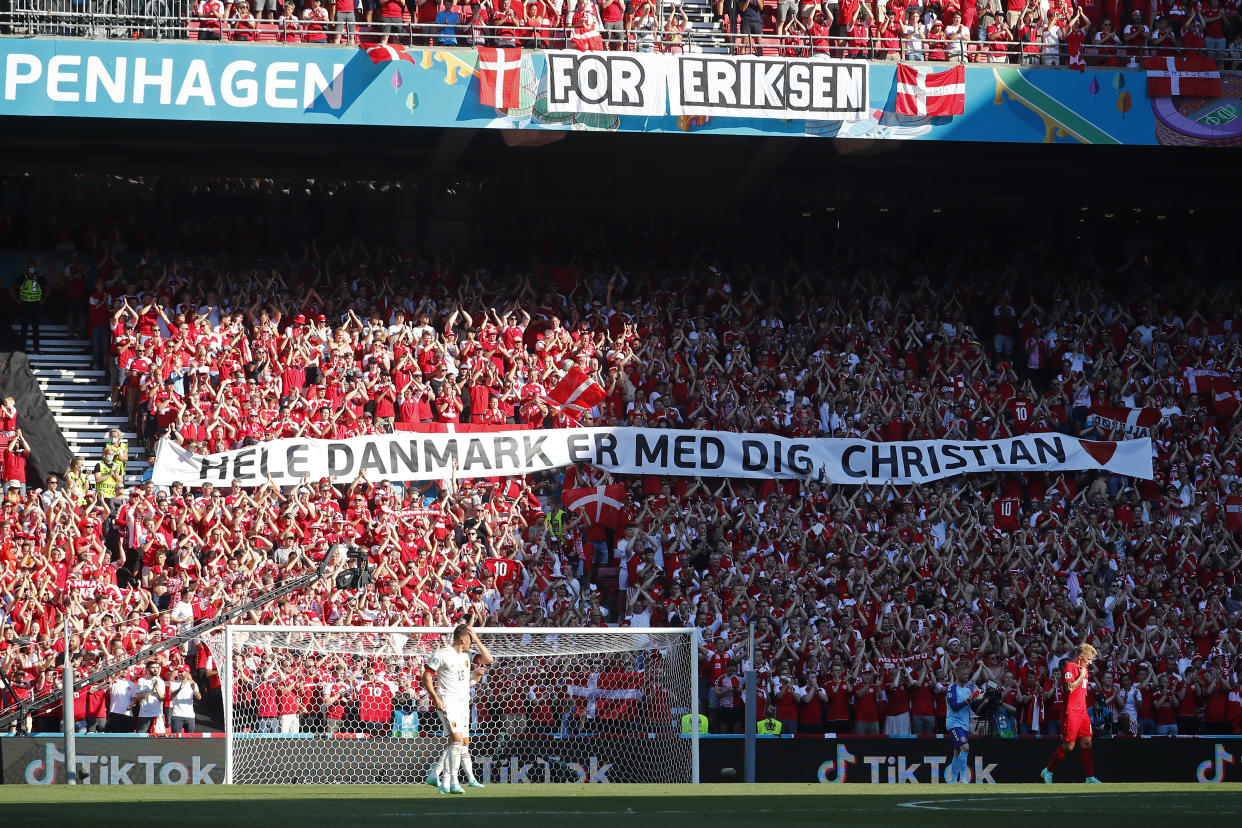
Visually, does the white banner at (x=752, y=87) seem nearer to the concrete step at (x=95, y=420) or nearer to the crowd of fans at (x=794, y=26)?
the crowd of fans at (x=794, y=26)

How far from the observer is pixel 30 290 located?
2533 cm

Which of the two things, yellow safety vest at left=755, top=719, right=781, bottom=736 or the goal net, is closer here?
the goal net

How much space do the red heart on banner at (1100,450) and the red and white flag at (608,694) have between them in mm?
9514

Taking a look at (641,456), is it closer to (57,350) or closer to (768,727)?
(768,727)

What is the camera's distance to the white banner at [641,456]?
22547 mm

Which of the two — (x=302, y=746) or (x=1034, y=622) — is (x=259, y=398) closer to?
(x=302, y=746)

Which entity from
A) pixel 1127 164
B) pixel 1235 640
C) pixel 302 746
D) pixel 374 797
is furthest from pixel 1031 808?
pixel 1127 164

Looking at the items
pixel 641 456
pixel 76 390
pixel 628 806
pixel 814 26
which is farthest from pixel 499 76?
pixel 628 806

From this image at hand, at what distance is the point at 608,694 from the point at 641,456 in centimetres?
628

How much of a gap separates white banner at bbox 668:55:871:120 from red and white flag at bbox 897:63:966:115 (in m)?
0.83

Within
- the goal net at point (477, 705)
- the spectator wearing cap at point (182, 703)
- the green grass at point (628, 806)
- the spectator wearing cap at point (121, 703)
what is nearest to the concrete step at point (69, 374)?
the spectator wearing cap at point (121, 703)

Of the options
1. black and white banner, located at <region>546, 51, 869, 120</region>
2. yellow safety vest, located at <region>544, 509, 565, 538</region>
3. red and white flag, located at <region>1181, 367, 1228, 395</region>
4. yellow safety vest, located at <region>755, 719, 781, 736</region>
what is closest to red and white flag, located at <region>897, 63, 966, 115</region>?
black and white banner, located at <region>546, 51, 869, 120</region>

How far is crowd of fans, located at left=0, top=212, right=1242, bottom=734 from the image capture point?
65.3 ft

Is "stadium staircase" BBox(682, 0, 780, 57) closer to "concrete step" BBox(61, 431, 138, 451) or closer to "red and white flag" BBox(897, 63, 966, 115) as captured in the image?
"red and white flag" BBox(897, 63, 966, 115)
